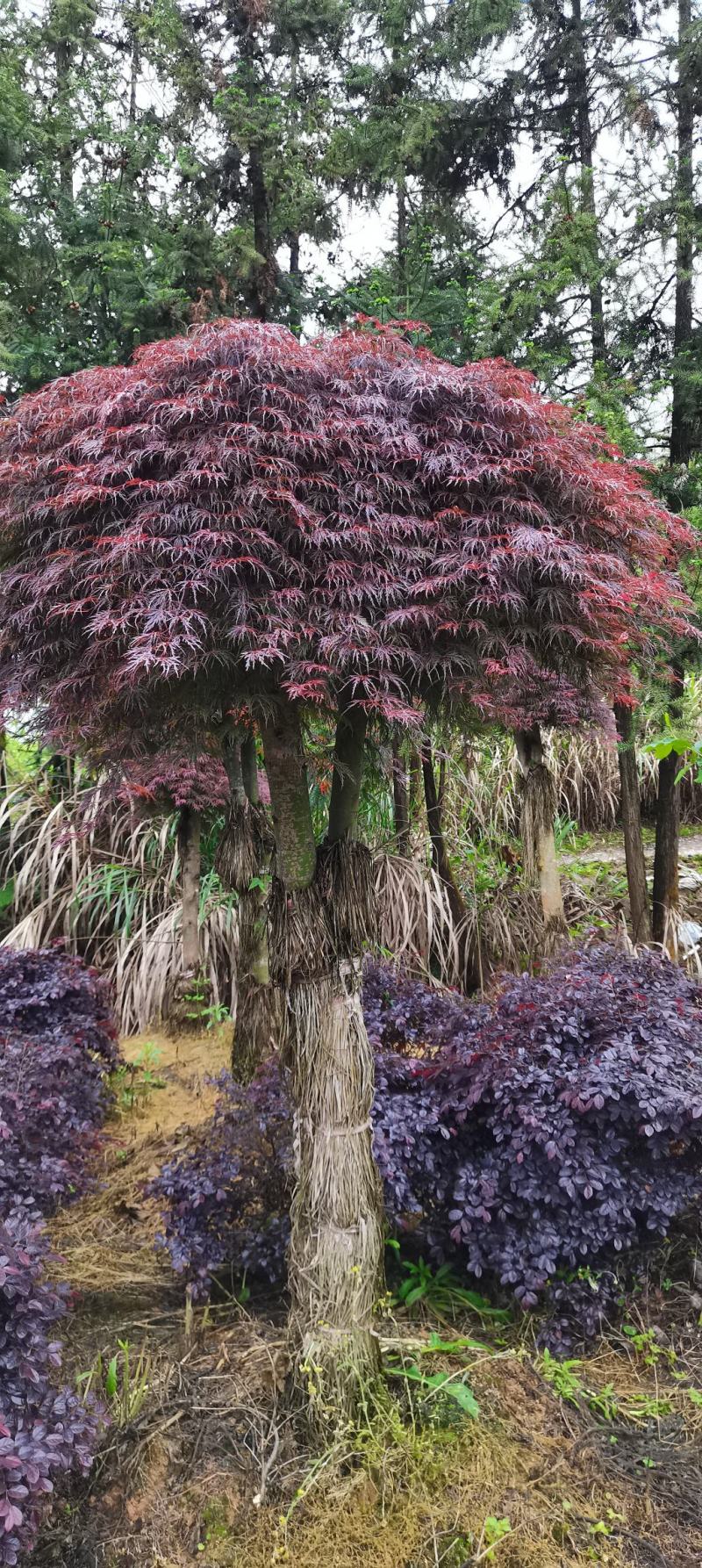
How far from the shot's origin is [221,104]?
5.69 meters

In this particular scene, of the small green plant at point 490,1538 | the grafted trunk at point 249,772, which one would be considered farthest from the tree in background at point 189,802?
the small green plant at point 490,1538

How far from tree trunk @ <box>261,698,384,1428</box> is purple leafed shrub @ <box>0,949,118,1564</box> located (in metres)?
0.52

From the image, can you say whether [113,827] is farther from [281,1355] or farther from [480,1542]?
[480,1542]

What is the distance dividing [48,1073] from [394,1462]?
161 cm

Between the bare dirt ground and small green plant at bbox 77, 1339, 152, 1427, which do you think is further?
small green plant at bbox 77, 1339, 152, 1427

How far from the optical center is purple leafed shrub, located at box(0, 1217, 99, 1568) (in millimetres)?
1431

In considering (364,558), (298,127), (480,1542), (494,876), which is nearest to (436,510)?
(364,558)

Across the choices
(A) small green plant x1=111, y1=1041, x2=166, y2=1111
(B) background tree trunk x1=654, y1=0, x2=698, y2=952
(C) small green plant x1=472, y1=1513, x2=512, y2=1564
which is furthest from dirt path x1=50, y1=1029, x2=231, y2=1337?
(B) background tree trunk x1=654, y1=0, x2=698, y2=952

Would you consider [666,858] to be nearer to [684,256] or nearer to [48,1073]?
[684,256]

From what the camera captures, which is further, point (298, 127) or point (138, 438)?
point (298, 127)

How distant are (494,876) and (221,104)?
524cm

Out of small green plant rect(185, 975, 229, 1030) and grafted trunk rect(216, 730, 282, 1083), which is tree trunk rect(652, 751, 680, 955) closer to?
grafted trunk rect(216, 730, 282, 1083)

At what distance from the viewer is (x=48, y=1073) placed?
2.97m

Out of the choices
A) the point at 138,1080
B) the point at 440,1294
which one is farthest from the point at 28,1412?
the point at 138,1080
